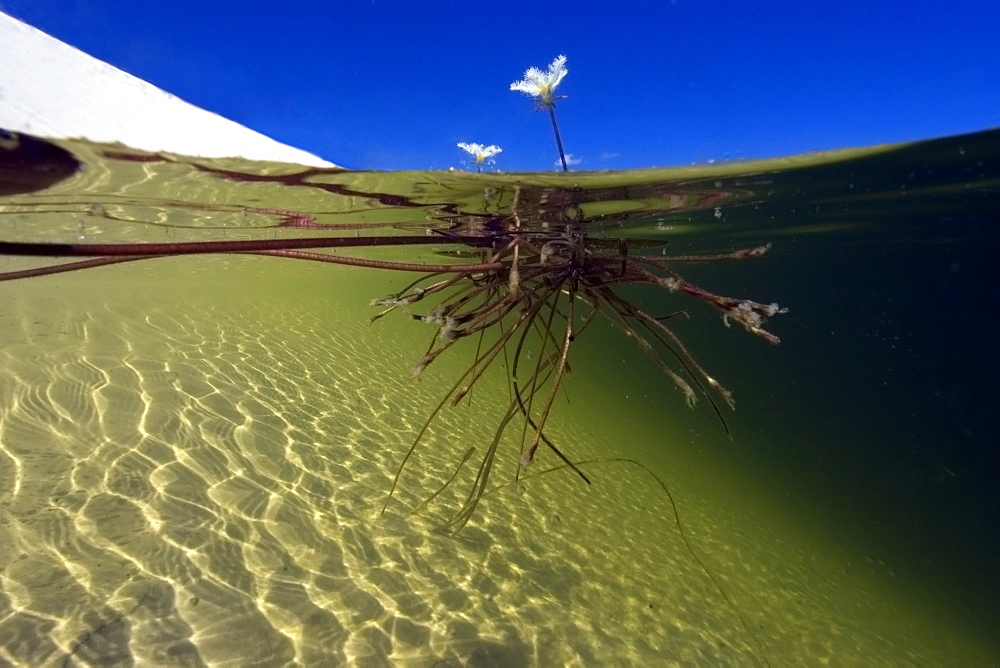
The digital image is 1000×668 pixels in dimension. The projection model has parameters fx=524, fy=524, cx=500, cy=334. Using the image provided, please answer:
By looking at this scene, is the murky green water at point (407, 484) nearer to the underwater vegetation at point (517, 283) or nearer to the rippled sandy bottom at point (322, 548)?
the rippled sandy bottom at point (322, 548)

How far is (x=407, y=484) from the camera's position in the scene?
445cm

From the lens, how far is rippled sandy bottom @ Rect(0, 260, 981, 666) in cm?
274

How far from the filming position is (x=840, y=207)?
10.6 m

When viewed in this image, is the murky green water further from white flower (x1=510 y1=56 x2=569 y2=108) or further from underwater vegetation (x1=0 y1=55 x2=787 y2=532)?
white flower (x1=510 y1=56 x2=569 y2=108)

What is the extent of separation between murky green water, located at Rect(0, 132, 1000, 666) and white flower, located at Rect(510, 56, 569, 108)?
1.36 meters

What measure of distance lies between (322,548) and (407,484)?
3.72ft

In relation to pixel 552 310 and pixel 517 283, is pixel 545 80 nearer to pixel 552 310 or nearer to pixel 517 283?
pixel 552 310

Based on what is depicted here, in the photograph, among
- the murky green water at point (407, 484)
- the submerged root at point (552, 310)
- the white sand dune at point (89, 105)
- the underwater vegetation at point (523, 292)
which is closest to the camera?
Answer: the underwater vegetation at point (523, 292)

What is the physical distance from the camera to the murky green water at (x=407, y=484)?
9.61ft

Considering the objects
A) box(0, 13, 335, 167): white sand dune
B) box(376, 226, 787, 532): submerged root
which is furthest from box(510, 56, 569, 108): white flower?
box(376, 226, 787, 532): submerged root

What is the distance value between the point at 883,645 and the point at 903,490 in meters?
11.4

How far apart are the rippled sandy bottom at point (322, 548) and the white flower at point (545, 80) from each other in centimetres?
456

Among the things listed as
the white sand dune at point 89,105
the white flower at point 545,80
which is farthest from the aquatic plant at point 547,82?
the white sand dune at point 89,105

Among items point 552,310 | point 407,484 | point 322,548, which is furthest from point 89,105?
point 552,310
